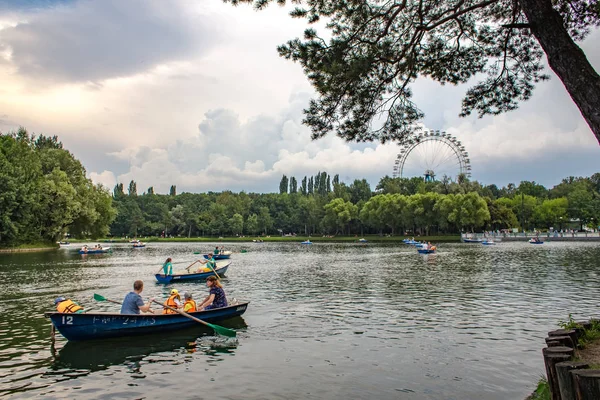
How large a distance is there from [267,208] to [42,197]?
3943 inches

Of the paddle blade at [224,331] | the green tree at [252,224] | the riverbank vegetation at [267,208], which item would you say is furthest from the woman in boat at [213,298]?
the green tree at [252,224]

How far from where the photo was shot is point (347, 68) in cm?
1101

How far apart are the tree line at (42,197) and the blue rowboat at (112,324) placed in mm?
55656

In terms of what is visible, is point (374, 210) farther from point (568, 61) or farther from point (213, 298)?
point (568, 61)

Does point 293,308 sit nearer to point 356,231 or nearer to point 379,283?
point 379,283

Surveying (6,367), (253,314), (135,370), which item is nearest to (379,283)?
(253,314)

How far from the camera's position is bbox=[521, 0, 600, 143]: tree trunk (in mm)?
7902

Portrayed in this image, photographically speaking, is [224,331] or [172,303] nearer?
[224,331]

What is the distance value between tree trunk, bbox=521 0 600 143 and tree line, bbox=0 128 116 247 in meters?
68.0

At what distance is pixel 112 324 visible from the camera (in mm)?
15414

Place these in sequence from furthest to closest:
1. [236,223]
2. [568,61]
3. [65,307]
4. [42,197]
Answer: [236,223], [42,197], [65,307], [568,61]

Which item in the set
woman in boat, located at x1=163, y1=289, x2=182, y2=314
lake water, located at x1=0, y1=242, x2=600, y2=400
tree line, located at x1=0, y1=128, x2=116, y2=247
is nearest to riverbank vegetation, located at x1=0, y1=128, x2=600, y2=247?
tree line, located at x1=0, y1=128, x2=116, y2=247

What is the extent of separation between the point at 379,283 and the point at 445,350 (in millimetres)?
16747

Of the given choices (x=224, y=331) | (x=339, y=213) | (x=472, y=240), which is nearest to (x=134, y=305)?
(x=224, y=331)
